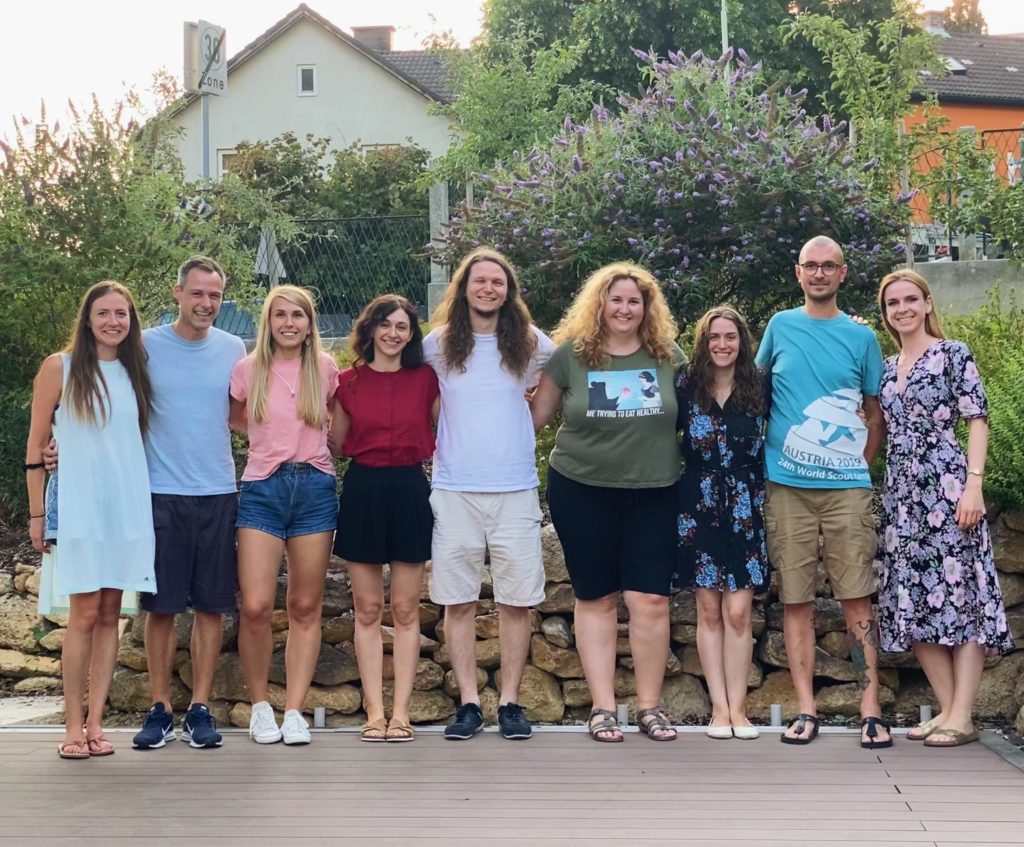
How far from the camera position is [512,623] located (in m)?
5.61

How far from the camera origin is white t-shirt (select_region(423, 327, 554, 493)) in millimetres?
5492

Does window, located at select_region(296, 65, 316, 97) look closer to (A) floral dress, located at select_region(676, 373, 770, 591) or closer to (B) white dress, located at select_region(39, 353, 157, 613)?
(B) white dress, located at select_region(39, 353, 157, 613)

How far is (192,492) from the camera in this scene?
5.41m

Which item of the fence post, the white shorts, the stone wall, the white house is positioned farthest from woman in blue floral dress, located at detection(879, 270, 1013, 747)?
the white house

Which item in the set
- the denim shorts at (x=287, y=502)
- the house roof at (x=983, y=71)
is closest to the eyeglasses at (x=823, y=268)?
the denim shorts at (x=287, y=502)

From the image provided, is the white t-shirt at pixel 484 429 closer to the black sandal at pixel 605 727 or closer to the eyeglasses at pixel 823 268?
the black sandal at pixel 605 727

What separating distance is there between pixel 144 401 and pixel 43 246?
10.0 ft

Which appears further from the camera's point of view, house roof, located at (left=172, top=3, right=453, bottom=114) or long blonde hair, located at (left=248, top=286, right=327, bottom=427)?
house roof, located at (left=172, top=3, right=453, bottom=114)

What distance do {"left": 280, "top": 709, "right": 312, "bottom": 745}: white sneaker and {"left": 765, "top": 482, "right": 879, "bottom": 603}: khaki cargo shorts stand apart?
74.8 inches

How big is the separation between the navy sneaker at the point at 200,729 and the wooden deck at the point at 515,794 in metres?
0.06

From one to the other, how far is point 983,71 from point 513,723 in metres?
39.6

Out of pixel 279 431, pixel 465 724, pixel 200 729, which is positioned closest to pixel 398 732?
pixel 465 724

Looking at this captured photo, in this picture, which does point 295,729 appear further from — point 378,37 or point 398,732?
point 378,37

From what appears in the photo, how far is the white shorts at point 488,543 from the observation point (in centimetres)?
553
